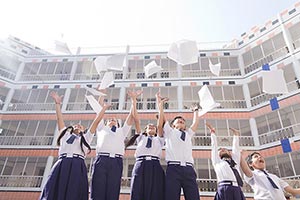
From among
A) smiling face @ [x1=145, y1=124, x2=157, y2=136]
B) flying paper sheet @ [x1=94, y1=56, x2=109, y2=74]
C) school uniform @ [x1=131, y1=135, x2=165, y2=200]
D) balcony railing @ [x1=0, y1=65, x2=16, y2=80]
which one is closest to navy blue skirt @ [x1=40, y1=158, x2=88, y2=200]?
school uniform @ [x1=131, y1=135, x2=165, y2=200]

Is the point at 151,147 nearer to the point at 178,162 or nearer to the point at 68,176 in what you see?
the point at 178,162

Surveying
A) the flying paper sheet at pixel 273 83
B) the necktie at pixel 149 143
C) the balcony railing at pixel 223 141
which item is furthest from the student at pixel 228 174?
the balcony railing at pixel 223 141

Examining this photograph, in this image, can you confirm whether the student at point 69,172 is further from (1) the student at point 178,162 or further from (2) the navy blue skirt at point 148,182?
(1) the student at point 178,162

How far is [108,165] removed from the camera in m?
3.14

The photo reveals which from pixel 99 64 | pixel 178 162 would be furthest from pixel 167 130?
pixel 99 64

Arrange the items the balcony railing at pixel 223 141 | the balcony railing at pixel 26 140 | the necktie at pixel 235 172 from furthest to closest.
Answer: the balcony railing at pixel 26 140 < the balcony railing at pixel 223 141 < the necktie at pixel 235 172

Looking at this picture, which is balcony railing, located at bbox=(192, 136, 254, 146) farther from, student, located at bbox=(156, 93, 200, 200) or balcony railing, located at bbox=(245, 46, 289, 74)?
student, located at bbox=(156, 93, 200, 200)

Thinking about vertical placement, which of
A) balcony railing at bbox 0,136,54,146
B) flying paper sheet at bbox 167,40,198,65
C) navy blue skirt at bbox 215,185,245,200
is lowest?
navy blue skirt at bbox 215,185,245,200

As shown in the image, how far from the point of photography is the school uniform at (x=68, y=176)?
2.92 metres

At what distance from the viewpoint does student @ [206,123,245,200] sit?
11.0 ft

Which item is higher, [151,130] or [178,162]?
[151,130]

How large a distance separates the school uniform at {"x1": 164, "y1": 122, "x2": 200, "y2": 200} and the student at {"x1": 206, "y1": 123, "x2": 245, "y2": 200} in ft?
2.12

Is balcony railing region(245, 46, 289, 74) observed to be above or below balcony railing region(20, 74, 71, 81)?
above

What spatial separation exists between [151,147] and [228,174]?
1234 mm
